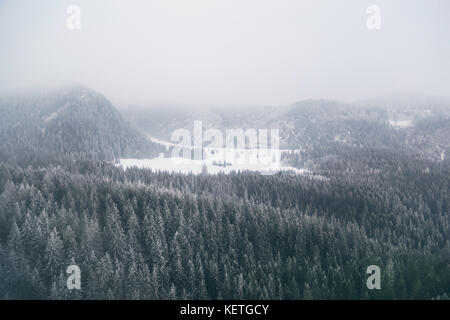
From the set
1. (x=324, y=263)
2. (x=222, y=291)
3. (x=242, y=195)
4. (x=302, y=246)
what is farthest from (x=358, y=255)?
(x=242, y=195)

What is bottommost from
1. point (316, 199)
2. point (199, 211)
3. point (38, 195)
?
point (316, 199)

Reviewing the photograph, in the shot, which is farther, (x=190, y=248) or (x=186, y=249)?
(x=186, y=249)

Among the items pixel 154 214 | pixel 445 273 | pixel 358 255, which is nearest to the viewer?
pixel 445 273

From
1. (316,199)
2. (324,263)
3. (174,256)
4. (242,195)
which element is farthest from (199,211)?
(316,199)

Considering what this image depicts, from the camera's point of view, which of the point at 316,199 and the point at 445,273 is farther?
the point at 316,199

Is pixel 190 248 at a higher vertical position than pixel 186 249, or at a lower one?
higher
